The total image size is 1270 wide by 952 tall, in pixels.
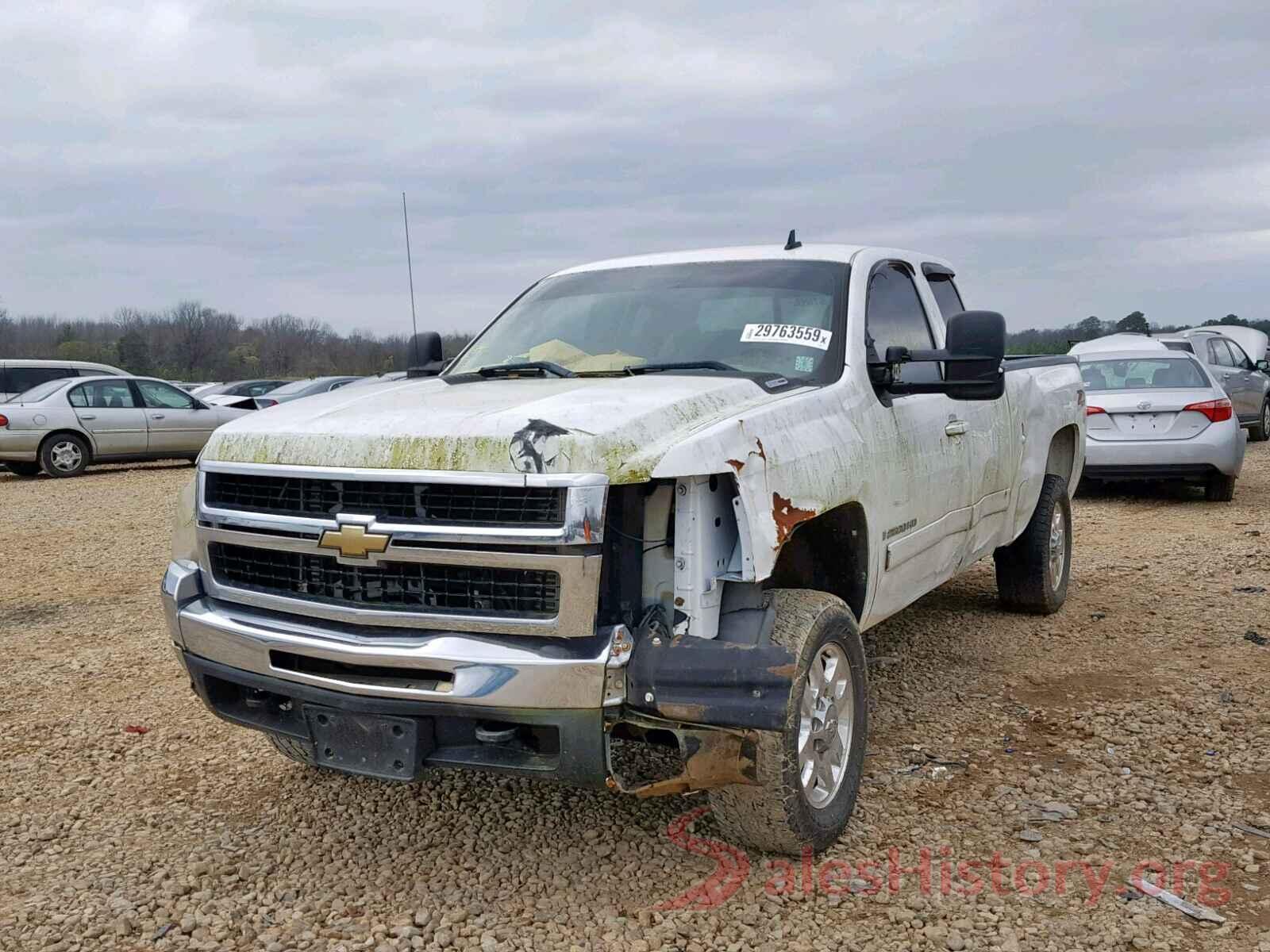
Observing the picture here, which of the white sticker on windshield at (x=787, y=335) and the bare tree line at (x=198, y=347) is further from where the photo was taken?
the bare tree line at (x=198, y=347)

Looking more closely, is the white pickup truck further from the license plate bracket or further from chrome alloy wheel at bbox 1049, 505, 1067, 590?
chrome alloy wheel at bbox 1049, 505, 1067, 590

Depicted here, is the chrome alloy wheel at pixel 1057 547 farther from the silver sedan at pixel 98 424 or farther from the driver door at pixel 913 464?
the silver sedan at pixel 98 424

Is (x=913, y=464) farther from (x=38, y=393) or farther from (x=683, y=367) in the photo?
(x=38, y=393)

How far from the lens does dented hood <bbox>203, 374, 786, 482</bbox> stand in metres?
2.97

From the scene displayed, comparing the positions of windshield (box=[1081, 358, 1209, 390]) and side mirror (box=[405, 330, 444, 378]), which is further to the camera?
windshield (box=[1081, 358, 1209, 390])

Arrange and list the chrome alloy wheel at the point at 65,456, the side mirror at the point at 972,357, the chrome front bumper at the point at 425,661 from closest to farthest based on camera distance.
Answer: the chrome front bumper at the point at 425,661, the side mirror at the point at 972,357, the chrome alloy wheel at the point at 65,456

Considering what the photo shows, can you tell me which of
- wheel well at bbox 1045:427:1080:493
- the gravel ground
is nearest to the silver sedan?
the gravel ground

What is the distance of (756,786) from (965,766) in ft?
4.82

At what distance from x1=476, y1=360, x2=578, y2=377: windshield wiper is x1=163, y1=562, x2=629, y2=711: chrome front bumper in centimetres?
132

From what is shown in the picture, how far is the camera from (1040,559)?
6.32 metres

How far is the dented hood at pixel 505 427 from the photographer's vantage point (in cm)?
297

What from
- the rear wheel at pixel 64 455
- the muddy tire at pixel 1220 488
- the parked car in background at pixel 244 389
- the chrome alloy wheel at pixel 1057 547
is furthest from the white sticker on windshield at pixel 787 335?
the parked car in background at pixel 244 389

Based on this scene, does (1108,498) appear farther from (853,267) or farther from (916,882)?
(916,882)

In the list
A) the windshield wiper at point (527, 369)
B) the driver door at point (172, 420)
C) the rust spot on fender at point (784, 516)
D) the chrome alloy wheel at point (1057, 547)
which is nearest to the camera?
the rust spot on fender at point (784, 516)
